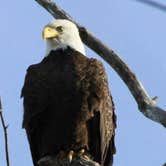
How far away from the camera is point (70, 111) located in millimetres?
4234

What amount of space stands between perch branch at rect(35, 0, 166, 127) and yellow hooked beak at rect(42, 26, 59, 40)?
55 centimetres

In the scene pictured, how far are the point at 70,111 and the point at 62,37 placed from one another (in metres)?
1.06

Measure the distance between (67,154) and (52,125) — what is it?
37 cm

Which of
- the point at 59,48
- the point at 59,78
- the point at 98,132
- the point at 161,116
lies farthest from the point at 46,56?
the point at 161,116

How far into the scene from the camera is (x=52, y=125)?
4285 mm

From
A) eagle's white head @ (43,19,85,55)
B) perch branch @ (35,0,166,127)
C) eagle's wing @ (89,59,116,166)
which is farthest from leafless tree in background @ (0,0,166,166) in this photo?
eagle's white head @ (43,19,85,55)

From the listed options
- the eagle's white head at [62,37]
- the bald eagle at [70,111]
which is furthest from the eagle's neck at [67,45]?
the bald eagle at [70,111]

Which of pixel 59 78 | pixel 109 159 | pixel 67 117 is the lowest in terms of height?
pixel 109 159

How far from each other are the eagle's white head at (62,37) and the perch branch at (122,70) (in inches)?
20.3

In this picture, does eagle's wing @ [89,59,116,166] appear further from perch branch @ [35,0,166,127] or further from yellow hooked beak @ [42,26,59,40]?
yellow hooked beak @ [42,26,59,40]

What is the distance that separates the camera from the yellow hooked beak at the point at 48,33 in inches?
190

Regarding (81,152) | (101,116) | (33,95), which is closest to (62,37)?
(33,95)

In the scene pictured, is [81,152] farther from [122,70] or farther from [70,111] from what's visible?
[122,70]

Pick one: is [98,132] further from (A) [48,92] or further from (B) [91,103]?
(A) [48,92]
